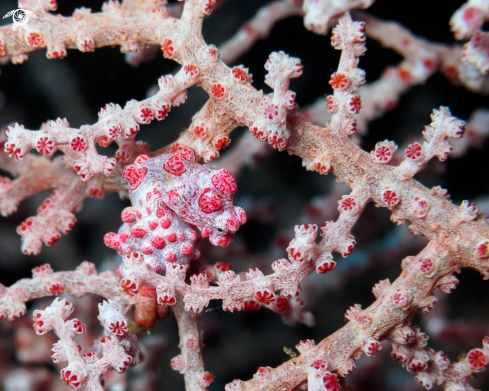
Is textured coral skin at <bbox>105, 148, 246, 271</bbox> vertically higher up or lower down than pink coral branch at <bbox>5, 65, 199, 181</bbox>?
lower down

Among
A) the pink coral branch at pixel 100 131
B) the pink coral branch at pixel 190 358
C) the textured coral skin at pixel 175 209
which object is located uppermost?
the pink coral branch at pixel 100 131

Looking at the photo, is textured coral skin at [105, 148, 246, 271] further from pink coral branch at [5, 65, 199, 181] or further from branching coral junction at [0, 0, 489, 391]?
pink coral branch at [5, 65, 199, 181]

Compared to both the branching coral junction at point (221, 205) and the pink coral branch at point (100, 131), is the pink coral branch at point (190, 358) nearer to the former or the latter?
the branching coral junction at point (221, 205)

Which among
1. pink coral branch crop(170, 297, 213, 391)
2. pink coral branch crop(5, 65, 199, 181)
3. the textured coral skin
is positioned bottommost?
pink coral branch crop(170, 297, 213, 391)

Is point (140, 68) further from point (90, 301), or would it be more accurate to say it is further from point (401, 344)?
point (401, 344)

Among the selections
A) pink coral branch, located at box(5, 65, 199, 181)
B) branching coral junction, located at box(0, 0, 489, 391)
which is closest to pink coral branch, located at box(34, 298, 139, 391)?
branching coral junction, located at box(0, 0, 489, 391)

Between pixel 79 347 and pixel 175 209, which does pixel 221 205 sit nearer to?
pixel 175 209

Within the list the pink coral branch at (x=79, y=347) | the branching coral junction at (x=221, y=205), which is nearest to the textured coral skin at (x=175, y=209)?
the branching coral junction at (x=221, y=205)

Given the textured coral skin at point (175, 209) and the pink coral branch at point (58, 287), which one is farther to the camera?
the pink coral branch at point (58, 287)
